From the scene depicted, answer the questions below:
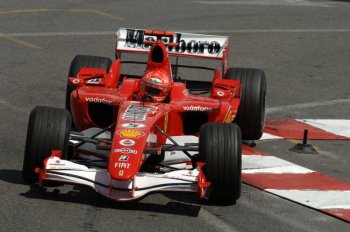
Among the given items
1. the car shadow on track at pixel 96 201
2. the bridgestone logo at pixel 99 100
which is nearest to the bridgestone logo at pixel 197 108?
the bridgestone logo at pixel 99 100

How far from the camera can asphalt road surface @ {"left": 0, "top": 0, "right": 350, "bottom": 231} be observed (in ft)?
31.2

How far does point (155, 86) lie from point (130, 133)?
1.34 metres

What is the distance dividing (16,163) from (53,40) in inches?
335

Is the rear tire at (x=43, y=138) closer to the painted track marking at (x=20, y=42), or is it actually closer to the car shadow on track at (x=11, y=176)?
the car shadow on track at (x=11, y=176)

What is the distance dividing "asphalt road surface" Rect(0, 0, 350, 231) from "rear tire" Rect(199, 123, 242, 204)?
20 cm

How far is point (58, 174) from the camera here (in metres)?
9.62

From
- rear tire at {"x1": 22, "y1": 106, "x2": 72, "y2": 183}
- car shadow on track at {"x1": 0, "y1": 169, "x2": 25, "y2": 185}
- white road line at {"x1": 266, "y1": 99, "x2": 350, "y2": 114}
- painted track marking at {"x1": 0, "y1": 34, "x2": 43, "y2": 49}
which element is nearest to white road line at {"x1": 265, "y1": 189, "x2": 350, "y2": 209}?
rear tire at {"x1": 22, "y1": 106, "x2": 72, "y2": 183}

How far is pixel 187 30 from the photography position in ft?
67.6

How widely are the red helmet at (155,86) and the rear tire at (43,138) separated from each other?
1.34m

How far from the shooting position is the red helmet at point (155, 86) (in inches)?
441

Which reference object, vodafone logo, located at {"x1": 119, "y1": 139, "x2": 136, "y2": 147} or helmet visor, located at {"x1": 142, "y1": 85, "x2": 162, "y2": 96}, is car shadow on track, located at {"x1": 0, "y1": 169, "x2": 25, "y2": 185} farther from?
helmet visor, located at {"x1": 142, "y1": 85, "x2": 162, "y2": 96}

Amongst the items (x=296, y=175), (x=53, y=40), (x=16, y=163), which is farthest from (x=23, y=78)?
(x=296, y=175)

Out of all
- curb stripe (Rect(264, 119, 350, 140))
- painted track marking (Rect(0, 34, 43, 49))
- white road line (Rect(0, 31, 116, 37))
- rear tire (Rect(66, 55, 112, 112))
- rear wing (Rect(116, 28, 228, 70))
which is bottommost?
curb stripe (Rect(264, 119, 350, 140))

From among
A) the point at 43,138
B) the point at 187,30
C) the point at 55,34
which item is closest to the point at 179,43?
the point at 43,138
